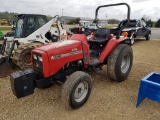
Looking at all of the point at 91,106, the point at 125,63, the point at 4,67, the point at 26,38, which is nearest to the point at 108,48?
the point at 125,63

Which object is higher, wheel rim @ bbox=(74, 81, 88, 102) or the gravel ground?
wheel rim @ bbox=(74, 81, 88, 102)

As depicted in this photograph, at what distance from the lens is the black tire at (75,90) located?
10.4 feet

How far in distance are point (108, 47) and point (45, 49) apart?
64.5 inches

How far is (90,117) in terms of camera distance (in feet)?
10.5

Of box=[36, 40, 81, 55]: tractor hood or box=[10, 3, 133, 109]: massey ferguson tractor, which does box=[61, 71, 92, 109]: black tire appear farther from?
box=[36, 40, 81, 55]: tractor hood

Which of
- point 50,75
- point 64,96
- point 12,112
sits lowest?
point 12,112

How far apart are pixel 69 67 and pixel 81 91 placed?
0.60m

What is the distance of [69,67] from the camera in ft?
12.6

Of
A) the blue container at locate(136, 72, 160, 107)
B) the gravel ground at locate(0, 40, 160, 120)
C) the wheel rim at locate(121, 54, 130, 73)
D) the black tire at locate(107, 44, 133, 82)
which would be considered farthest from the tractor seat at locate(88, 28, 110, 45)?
the blue container at locate(136, 72, 160, 107)

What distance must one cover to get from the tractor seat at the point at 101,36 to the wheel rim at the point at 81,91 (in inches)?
53.8

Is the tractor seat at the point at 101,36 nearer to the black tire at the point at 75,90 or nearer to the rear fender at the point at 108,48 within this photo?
the rear fender at the point at 108,48

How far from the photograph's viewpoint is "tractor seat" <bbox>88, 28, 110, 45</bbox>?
14.7ft

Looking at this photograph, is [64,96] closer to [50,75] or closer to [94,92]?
[50,75]

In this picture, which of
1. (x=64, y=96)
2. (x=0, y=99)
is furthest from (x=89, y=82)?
(x=0, y=99)
